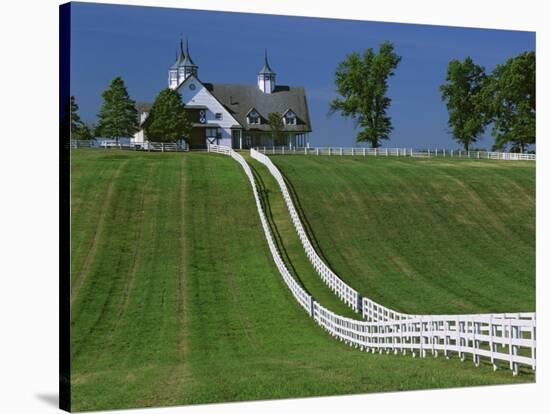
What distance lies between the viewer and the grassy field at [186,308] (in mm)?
19328

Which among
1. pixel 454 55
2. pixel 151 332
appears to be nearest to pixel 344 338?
pixel 151 332

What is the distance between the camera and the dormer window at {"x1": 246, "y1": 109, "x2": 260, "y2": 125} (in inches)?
976

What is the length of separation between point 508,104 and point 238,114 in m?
6.73

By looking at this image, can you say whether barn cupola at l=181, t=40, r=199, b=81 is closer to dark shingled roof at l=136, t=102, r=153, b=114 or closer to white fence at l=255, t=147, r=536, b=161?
dark shingled roof at l=136, t=102, r=153, b=114

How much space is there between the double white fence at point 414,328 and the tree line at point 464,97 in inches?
139

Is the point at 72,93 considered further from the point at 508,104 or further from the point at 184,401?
the point at 508,104

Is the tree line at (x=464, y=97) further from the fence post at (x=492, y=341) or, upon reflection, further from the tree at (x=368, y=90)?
the fence post at (x=492, y=341)

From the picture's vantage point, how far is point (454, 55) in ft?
79.0

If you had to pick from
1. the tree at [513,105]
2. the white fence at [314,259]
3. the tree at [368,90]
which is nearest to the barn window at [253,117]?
the white fence at [314,259]

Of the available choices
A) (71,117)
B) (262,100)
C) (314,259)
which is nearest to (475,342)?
(262,100)

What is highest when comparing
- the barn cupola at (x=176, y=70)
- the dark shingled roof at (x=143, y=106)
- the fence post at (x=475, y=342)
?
the barn cupola at (x=176, y=70)

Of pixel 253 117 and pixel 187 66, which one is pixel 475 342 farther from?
pixel 253 117

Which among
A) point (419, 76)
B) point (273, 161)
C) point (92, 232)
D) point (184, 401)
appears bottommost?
point (184, 401)

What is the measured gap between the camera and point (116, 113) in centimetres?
2111
